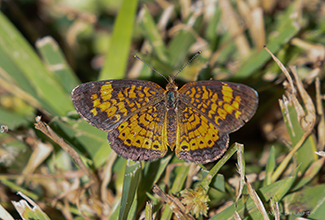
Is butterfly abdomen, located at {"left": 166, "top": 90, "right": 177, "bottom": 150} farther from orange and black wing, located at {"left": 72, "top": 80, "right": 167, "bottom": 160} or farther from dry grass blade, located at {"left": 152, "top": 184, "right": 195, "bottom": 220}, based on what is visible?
dry grass blade, located at {"left": 152, "top": 184, "right": 195, "bottom": 220}

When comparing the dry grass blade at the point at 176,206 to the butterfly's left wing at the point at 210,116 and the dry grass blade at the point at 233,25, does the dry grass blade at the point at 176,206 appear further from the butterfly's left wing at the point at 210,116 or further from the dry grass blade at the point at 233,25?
the dry grass blade at the point at 233,25

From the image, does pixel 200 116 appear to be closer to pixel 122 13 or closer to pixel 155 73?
pixel 155 73

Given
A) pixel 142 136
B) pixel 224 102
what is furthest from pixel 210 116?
pixel 142 136

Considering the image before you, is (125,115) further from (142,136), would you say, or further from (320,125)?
(320,125)

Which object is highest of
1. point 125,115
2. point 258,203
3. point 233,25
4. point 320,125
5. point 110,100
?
point 233,25

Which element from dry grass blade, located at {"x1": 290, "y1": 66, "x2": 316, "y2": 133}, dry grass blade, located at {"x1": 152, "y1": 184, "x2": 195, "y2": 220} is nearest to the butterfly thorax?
dry grass blade, located at {"x1": 152, "y1": 184, "x2": 195, "y2": 220}

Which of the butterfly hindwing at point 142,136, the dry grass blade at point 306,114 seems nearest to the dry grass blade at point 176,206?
the butterfly hindwing at point 142,136
